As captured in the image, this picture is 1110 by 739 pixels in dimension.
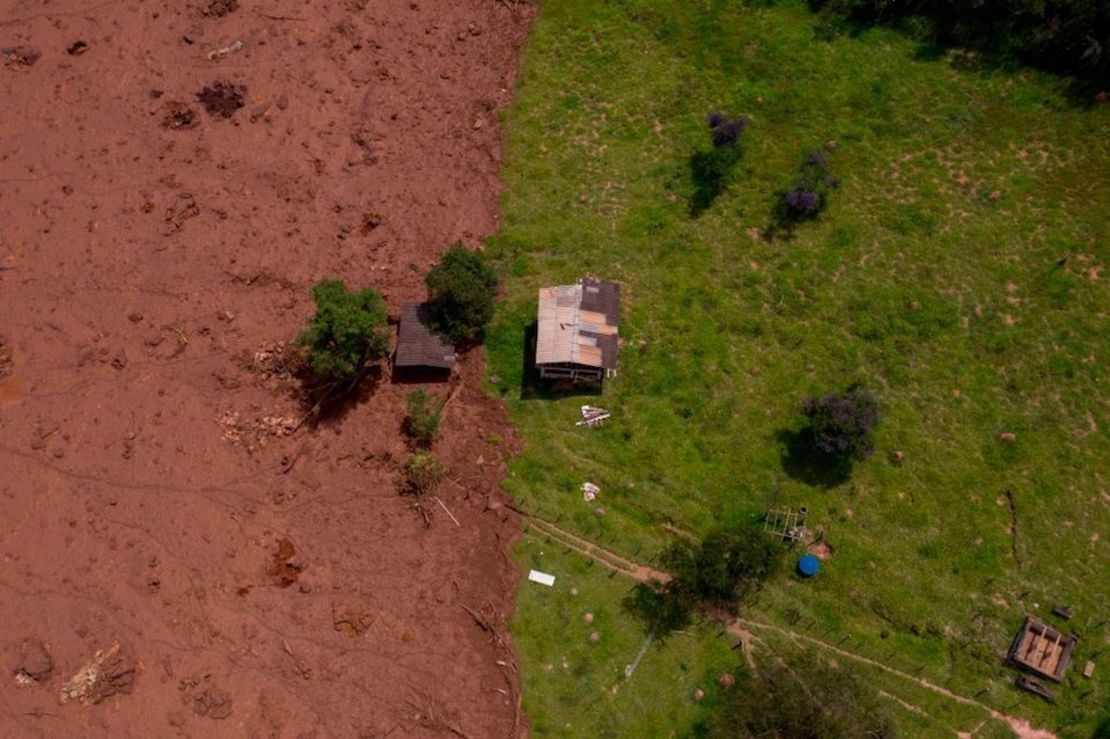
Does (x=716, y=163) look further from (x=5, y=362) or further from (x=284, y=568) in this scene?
(x=5, y=362)

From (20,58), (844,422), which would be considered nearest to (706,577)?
(844,422)

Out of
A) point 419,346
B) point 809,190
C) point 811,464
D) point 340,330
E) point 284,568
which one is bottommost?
point 284,568

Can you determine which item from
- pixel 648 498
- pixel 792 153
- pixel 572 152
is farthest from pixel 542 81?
pixel 648 498

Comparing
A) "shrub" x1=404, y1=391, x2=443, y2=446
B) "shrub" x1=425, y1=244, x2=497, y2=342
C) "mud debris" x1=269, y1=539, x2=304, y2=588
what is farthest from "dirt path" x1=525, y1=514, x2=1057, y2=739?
"mud debris" x1=269, y1=539, x2=304, y2=588

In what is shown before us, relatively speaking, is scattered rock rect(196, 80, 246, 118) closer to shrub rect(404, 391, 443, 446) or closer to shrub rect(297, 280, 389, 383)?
shrub rect(297, 280, 389, 383)

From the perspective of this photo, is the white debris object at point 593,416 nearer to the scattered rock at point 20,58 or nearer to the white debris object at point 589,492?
the white debris object at point 589,492

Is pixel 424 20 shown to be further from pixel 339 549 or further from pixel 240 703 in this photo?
pixel 240 703

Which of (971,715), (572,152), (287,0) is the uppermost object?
(287,0)
